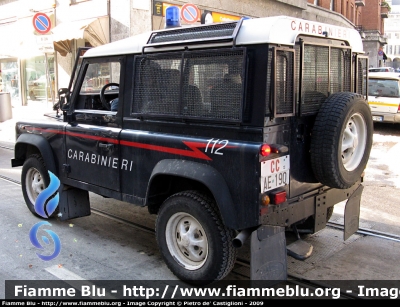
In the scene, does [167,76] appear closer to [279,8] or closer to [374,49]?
[279,8]

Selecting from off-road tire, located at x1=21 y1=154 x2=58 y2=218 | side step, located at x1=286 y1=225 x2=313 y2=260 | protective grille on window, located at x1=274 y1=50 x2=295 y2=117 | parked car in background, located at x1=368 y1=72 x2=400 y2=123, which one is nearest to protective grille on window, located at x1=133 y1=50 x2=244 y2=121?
protective grille on window, located at x1=274 y1=50 x2=295 y2=117

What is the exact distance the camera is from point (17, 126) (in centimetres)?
593

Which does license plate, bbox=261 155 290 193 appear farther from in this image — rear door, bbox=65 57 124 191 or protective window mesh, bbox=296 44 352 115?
rear door, bbox=65 57 124 191

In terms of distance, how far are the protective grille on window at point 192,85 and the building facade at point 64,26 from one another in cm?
657

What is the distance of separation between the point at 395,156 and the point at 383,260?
647cm

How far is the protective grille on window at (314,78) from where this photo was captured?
3785 mm

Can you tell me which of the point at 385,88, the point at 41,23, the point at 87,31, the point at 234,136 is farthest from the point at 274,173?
the point at 41,23

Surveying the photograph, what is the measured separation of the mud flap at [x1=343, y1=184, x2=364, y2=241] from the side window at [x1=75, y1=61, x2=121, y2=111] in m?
2.79

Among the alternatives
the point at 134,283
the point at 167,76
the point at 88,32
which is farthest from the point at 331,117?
the point at 88,32

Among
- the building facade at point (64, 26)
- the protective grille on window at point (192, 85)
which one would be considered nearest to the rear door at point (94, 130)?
the protective grille on window at point (192, 85)

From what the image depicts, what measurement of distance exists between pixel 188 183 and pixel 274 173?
0.95 meters

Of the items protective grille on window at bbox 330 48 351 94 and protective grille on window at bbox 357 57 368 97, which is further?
protective grille on window at bbox 357 57 368 97

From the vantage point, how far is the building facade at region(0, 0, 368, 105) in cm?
1349

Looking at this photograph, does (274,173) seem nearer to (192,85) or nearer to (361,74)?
(192,85)
